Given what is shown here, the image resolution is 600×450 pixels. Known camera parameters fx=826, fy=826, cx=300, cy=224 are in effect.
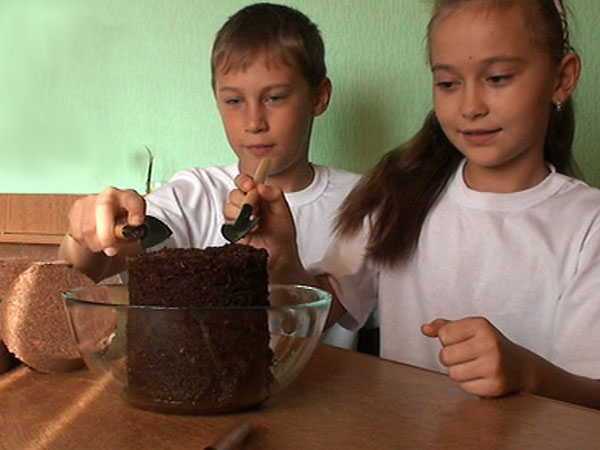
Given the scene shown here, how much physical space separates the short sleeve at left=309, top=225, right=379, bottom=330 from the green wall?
1.13 ft

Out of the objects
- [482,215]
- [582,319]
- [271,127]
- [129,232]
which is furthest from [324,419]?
[271,127]

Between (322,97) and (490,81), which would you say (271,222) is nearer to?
(490,81)

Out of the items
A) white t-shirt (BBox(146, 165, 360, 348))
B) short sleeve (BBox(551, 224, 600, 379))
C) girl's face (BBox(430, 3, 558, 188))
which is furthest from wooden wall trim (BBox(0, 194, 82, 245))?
short sleeve (BBox(551, 224, 600, 379))

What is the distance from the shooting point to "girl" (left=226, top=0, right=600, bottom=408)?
0.90 meters

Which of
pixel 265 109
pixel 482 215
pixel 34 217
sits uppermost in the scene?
pixel 265 109

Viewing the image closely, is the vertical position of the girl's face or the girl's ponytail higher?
the girl's face

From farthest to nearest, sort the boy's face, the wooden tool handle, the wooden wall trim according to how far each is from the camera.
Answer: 1. the wooden wall trim
2. the boy's face
3. the wooden tool handle

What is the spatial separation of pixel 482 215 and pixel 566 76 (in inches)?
7.4

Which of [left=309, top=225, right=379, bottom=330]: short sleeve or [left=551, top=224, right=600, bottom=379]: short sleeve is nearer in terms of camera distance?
[left=551, top=224, right=600, bottom=379]: short sleeve

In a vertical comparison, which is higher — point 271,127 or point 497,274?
point 271,127

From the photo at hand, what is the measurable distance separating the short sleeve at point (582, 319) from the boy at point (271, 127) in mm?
369

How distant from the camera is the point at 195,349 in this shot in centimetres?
48

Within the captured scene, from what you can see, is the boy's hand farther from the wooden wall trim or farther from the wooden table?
the wooden wall trim

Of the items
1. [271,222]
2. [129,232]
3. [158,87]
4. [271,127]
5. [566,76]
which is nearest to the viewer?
[129,232]
